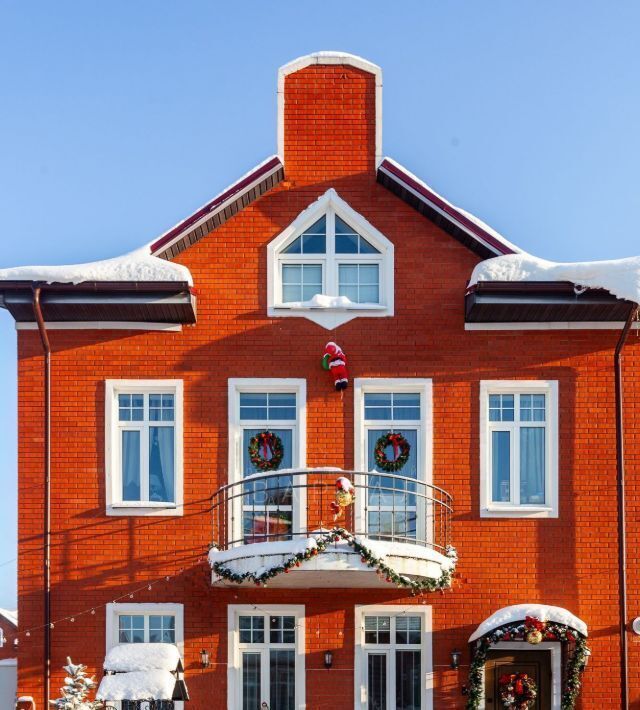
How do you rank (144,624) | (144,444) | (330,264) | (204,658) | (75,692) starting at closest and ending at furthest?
(75,692) < (204,658) < (144,624) < (144,444) < (330,264)

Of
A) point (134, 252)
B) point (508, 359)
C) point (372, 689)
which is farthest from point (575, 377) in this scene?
point (134, 252)

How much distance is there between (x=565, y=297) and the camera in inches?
640

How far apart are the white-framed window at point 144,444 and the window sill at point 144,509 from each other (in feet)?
0.04

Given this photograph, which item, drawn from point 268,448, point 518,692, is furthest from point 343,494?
point 518,692

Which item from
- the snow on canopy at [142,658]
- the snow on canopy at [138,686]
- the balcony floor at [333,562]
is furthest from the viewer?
the snow on canopy at [142,658]

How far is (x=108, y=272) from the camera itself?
16.3m

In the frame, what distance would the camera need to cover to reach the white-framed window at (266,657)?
16234 millimetres

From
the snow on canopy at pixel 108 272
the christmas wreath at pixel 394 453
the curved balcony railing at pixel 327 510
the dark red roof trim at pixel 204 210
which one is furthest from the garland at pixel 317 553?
the dark red roof trim at pixel 204 210

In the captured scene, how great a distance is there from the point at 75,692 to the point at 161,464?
125 inches

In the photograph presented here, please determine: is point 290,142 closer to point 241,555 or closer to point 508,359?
point 508,359

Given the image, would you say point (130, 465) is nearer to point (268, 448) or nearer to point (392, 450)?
point (268, 448)

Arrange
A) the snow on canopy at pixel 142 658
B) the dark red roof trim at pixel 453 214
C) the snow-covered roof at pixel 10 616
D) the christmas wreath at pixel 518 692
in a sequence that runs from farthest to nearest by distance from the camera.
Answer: the snow-covered roof at pixel 10 616
the dark red roof trim at pixel 453 214
the christmas wreath at pixel 518 692
the snow on canopy at pixel 142 658

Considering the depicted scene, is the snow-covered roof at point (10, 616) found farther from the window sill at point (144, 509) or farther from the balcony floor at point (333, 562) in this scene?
the balcony floor at point (333, 562)

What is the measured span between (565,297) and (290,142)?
4178 millimetres
